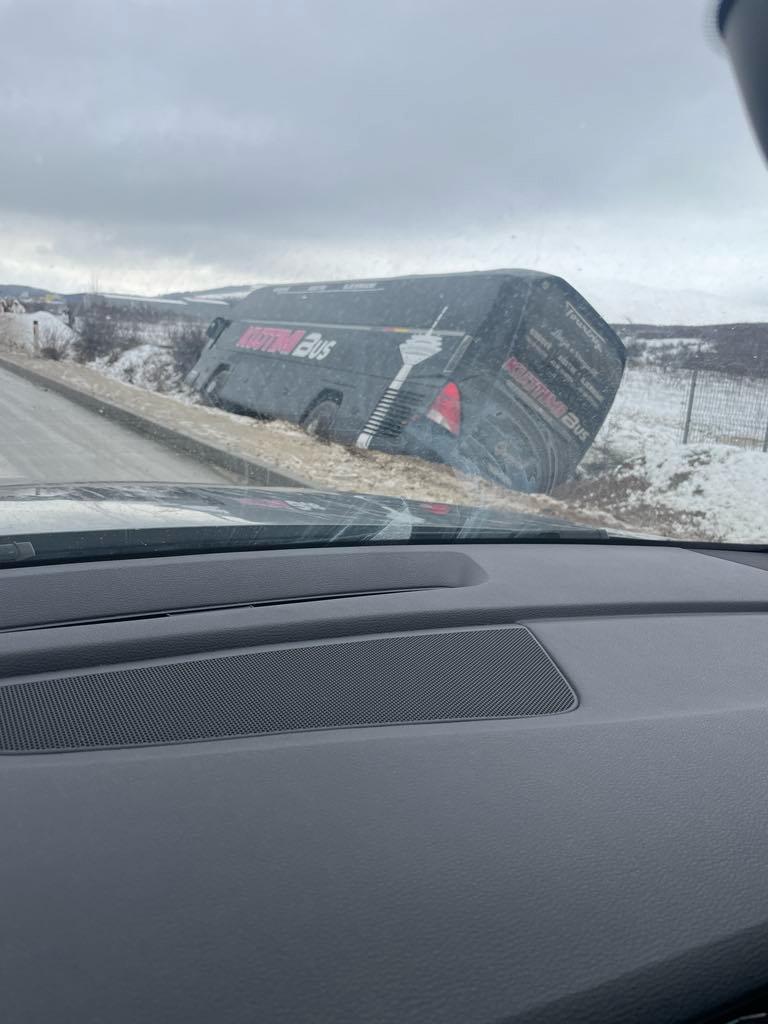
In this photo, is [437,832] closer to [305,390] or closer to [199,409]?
[305,390]

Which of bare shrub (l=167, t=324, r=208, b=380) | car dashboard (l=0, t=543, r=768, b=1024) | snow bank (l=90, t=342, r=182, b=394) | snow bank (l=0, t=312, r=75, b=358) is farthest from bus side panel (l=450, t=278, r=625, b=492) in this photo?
car dashboard (l=0, t=543, r=768, b=1024)

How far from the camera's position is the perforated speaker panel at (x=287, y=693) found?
1763 millimetres

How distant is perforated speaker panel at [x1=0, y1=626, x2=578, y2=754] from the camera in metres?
1.76

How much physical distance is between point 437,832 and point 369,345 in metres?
5.56

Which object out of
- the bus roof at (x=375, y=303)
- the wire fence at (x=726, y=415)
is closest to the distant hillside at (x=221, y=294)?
the bus roof at (x=375, y=303)

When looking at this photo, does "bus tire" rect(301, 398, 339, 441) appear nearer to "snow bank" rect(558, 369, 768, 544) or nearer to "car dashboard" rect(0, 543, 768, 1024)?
"snow bank" rect(558, 369, 768, 544)

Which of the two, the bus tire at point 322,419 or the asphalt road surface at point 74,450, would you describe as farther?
the bus tire at point 322,419

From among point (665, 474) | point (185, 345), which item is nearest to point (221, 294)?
point (185, 345)

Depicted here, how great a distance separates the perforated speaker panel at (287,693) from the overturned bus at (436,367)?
9.46 feet

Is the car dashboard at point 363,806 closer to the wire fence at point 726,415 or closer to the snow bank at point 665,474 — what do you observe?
the snow bank at point 665,474

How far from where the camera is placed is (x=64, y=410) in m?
7.11

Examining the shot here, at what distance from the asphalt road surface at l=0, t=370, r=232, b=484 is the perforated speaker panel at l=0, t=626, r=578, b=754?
360 centimetres

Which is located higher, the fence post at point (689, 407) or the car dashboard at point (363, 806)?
the fence post at point (689, 407)

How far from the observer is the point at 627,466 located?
7.72 meters
